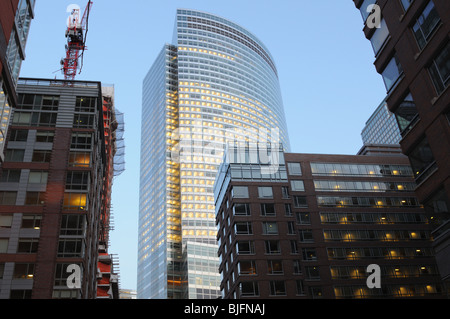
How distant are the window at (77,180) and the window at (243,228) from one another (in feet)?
95.5

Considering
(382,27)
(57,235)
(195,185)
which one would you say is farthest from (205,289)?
(382,27)

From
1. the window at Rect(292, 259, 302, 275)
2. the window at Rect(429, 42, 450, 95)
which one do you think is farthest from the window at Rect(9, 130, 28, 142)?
the window at Rect(429, 42, 450, 95)

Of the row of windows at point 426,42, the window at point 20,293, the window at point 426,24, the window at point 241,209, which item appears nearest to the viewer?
the row of windows at point 426,42

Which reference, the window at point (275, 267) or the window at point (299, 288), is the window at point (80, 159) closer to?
the window at point (275, 267)

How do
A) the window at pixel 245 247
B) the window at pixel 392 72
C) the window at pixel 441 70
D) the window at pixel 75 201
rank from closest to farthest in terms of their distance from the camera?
1. the window at pixel 441 70
2. the window at pixel 392 72
3. the window at pixel 75 201
4. the window at pixel 245 247

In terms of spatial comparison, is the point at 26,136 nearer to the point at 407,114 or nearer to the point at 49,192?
the point at 49,192

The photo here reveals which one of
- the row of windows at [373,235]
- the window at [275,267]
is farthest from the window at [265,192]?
the row of windows at [373,235]

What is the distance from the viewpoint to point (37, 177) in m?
59.9

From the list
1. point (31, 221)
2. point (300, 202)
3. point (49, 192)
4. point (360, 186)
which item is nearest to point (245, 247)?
point (300, 202)

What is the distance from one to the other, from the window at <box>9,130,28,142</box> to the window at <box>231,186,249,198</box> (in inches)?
1465

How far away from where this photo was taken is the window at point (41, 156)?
201 feet

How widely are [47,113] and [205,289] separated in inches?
3670

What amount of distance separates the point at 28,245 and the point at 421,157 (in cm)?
4677

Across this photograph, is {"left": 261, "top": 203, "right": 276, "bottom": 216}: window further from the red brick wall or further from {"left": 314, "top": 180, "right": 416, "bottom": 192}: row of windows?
the red brick wall
